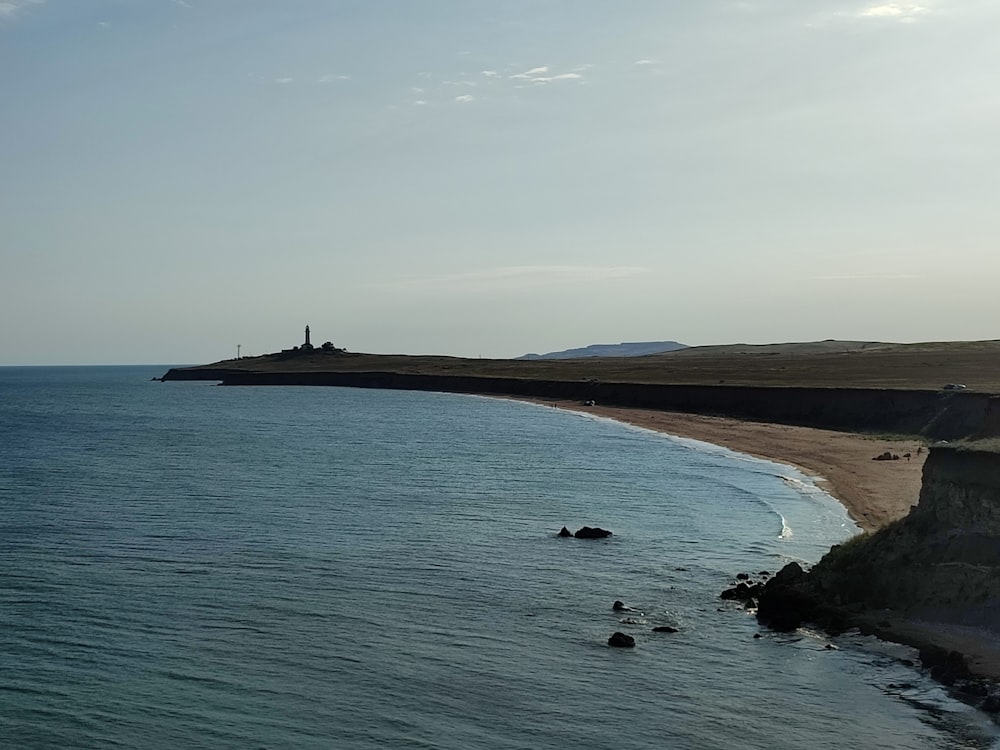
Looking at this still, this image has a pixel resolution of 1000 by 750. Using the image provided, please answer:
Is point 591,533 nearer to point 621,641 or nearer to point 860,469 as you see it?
point 621,641

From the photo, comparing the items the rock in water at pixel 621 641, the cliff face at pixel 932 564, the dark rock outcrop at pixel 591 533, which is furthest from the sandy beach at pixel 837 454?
the rock in water at pixel 621 641

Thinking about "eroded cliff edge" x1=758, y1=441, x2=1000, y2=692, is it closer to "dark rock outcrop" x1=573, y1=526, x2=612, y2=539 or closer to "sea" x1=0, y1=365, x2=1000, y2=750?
"sea" x1=0, y1=365, x2=1000, y2=750

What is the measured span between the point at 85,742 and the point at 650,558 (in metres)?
21.9

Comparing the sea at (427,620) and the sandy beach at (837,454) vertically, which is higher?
the sandy beach at (837,454)

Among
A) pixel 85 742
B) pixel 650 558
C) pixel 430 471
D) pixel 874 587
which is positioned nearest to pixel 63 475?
pixel 430 471

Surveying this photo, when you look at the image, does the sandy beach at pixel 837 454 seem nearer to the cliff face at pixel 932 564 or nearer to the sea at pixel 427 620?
the sea at pixel 427 620

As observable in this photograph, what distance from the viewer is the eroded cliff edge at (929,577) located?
2584 cm

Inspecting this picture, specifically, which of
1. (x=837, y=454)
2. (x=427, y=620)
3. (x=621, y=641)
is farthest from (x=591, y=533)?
(x=837, y=454)

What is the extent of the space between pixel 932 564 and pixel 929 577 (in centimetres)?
43

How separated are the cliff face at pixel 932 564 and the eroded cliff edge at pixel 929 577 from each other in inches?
1.1

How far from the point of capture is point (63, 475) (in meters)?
63.2

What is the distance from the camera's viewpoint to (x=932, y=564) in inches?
1101

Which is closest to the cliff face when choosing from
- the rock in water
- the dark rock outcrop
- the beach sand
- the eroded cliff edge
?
the eroded cliff edge

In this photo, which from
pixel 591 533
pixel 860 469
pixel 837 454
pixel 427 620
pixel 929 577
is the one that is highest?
pixel 837 454
